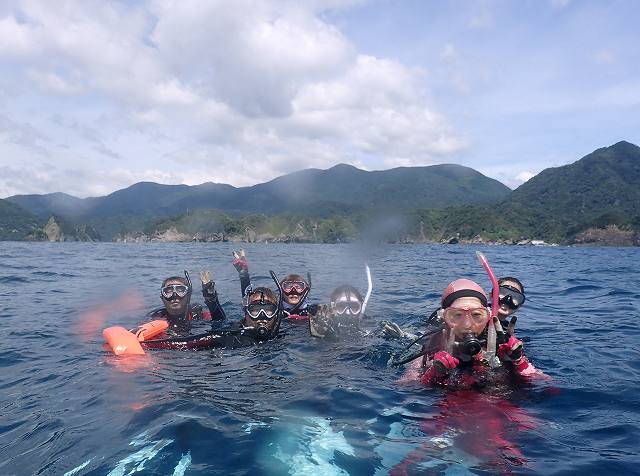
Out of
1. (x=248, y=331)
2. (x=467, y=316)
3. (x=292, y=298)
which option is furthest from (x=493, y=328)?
(x=292, y=298)

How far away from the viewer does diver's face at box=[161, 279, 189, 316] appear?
31.3 ft

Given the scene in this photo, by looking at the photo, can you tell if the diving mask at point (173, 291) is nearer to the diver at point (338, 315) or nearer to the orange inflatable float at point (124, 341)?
the orange inflatable float at point (124, 341)

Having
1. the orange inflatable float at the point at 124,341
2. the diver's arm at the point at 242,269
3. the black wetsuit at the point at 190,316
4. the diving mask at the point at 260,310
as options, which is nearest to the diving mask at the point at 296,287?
the diver's arm at the point at 242,269

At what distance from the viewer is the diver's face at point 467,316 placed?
5285 millimetres

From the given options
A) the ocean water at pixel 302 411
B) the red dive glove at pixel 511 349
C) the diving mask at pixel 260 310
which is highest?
the diving mask at pixel 260 310

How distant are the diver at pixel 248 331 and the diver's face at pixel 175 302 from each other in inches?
69.5

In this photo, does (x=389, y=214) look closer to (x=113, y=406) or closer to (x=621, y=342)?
(x=621, y=342)

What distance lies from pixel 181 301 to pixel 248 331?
2.51 meters

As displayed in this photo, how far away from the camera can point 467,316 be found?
5.29 meters

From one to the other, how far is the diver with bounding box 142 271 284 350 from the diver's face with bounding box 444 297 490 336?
3.71 m

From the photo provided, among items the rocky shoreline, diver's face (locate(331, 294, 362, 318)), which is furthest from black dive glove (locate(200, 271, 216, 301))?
the rocky shoreline

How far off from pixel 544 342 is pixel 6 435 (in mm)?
8781

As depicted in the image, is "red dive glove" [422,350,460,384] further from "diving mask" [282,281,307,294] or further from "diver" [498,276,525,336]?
"diving mask" [282,281,307,294]

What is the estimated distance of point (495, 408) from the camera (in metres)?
5.00
